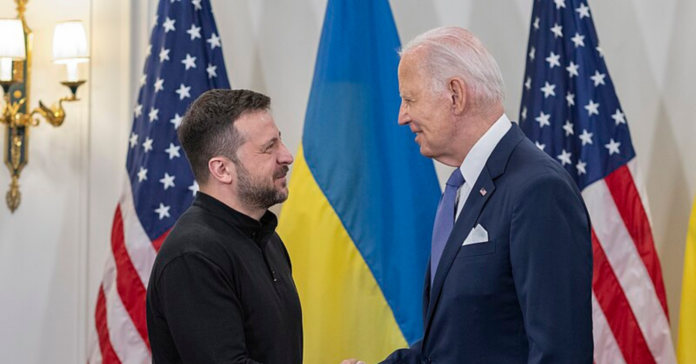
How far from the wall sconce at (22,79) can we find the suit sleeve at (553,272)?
285 centimetres

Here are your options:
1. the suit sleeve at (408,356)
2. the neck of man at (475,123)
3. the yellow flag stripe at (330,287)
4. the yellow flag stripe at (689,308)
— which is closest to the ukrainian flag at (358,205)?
the yellow flag stripe at (330,287)

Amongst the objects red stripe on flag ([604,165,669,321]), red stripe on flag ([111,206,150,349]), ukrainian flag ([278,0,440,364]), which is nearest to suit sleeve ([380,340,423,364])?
ukrainian flag ([278,0,440,364])

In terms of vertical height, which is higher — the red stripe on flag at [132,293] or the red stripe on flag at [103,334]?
the red stripe on flag at [132,293]

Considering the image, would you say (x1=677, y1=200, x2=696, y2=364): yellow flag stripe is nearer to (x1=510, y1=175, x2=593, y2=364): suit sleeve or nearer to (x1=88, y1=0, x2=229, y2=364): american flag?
(x1=510, y1=175, x2=593, y2=364): suit sleeve

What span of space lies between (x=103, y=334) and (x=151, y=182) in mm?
663

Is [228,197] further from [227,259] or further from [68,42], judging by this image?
[68,42]

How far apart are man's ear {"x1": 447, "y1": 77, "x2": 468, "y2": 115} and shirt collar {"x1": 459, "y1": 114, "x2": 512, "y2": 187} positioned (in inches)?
3.4

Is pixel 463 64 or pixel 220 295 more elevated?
pixel 463 64

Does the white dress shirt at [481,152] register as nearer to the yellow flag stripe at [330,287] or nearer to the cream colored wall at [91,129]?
the yellow flag stripe at [330,287]

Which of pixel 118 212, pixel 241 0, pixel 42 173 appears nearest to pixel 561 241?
pixel 118 212

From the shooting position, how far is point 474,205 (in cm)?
210

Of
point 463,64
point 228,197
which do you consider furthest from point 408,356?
point 463,64

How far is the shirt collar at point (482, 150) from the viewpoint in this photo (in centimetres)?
215

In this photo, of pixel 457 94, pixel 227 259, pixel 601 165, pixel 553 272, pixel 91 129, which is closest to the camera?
pixel 553 272
